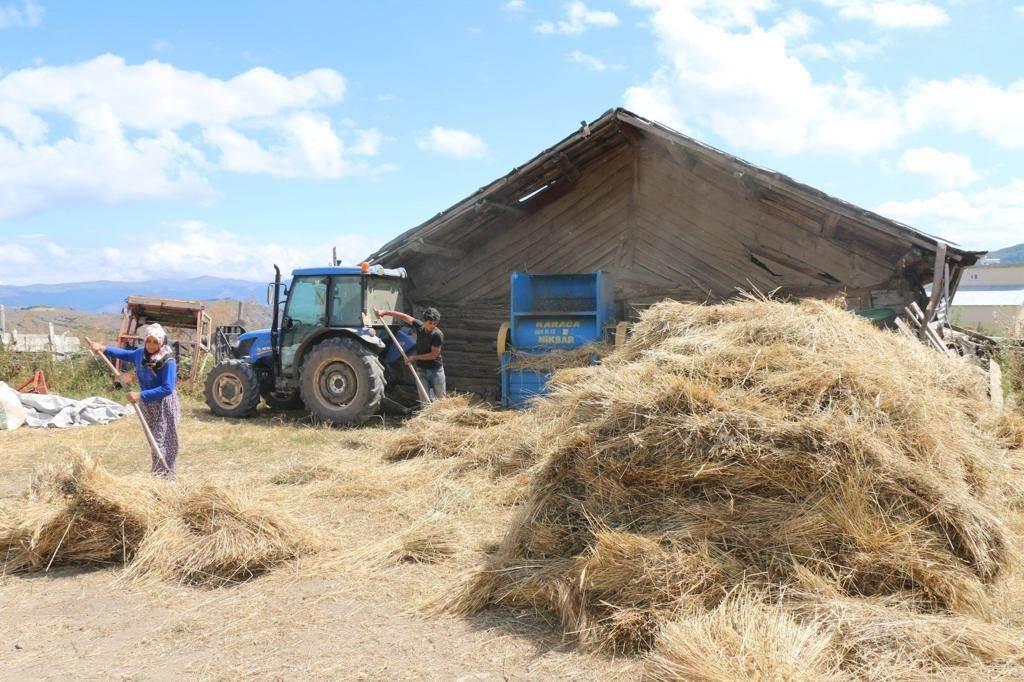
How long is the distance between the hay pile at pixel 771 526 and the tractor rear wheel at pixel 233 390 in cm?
725

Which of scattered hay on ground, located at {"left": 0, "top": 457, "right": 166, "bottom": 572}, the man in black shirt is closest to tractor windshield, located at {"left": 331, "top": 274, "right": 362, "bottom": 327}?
the man in black shirt

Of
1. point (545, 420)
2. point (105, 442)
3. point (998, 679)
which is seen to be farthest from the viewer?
point (105, 442)

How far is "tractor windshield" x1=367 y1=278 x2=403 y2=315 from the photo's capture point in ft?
32.7

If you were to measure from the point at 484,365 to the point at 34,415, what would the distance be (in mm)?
6430

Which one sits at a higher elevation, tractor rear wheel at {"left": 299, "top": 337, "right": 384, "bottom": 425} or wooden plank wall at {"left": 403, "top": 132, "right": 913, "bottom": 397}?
wooden plank wall at {"left": 403, "top": 132, "right": 913, "bottom": 397}

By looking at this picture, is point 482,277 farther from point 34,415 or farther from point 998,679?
point 998,679

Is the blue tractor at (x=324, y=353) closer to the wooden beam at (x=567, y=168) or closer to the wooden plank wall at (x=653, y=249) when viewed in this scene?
the wooden plank wall at (x=653, y=249)

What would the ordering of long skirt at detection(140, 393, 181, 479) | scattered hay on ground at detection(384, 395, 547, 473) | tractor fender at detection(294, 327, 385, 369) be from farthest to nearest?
tractor fender at detection(294, 327, 385, 369) < scattered hay on ground at detection(384, 395, 547, 473) < long skirt at detection(140, 393, 181, 479)

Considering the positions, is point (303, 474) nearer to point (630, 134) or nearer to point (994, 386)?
point (630, 134)


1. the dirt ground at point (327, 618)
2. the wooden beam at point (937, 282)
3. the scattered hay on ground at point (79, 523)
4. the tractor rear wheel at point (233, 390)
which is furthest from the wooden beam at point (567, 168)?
the scattered hay on ground at point (79, 523)

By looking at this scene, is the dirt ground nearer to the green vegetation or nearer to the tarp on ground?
the tarp on ground

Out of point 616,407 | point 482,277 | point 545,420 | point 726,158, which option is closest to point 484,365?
point 482,277

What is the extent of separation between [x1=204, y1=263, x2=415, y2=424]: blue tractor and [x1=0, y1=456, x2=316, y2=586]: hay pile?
472cm

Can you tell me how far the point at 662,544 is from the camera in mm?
3447
